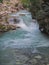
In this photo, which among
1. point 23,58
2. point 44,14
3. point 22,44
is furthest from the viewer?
point 44,14

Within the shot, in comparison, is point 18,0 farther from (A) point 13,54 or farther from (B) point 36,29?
(A) point 13,54

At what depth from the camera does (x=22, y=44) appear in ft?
33.3

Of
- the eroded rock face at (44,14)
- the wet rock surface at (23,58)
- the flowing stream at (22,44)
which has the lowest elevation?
the flowing stream at (22,44)

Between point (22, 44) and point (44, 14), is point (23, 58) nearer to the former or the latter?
point (22, 44)

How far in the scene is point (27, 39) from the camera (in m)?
11.2

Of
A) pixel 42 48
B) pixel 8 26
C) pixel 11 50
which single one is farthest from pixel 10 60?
pixel 8 26

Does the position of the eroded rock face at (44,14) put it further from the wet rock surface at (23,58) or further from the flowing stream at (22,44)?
the wet rock surface at (23,58)

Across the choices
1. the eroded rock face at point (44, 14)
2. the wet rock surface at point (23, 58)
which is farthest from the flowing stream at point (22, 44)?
the eroded rock face at point (44, 14)

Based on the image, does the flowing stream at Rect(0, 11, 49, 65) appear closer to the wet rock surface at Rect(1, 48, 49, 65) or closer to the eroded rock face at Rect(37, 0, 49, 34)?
the wet rock surface at Rect(1, 48, 49, 65)

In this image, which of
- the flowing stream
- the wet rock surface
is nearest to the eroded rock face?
the flowing stream

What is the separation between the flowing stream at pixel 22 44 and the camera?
25.4ft

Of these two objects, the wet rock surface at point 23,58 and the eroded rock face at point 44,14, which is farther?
the eroded rock face at point 44,14

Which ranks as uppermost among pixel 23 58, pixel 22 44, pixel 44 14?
pixel 44 14

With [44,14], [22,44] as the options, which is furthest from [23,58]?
[44,14]
